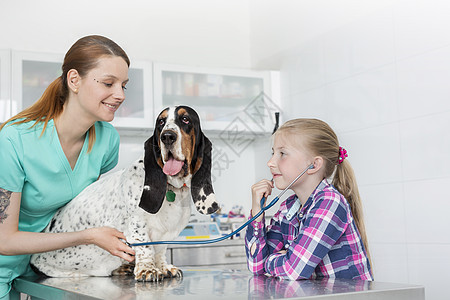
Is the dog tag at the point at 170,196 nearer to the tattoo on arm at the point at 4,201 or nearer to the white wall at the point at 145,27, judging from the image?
the tattoo on arm at the point at 4,201

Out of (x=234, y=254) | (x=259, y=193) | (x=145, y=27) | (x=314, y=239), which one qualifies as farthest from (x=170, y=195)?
(x=145, y=27)

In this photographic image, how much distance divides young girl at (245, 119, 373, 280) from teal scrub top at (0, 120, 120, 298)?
1.75 ft

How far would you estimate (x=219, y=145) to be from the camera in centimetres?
394

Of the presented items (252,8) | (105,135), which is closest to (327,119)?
(252,8)

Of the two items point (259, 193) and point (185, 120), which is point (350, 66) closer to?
point (259, 193)

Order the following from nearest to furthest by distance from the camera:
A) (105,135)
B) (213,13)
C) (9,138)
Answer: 1. (9,138)
2. (105,135)
3. (213,13)

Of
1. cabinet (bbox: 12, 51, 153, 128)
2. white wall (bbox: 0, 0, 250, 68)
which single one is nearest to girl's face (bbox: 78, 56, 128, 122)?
cabinet (bbox: 12, 51, 153, 128)

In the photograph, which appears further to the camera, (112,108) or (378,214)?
(378,214)

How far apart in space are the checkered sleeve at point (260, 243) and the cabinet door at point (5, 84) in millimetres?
1975

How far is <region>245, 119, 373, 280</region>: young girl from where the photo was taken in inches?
55.9

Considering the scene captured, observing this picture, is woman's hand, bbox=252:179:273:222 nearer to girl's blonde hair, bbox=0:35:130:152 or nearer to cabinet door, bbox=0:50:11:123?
girl's blonde hair, bbox=0:35:130:152

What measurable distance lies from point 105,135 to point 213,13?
2533mm

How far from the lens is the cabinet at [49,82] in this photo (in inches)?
122

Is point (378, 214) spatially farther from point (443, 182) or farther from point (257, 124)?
point (257, 124)
